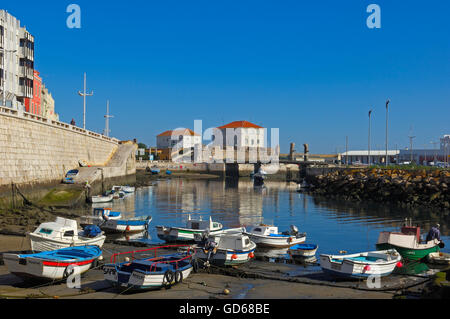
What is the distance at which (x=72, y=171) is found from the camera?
5331cm

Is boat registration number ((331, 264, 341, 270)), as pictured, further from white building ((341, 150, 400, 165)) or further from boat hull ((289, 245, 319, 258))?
white building ((341, 150, 400, 165))

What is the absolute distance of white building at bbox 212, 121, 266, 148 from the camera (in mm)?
184250

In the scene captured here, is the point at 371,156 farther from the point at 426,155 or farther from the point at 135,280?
the point at 135,280

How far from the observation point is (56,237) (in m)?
20.4

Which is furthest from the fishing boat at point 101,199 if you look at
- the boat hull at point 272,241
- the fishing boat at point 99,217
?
the boat hull at point 272,241

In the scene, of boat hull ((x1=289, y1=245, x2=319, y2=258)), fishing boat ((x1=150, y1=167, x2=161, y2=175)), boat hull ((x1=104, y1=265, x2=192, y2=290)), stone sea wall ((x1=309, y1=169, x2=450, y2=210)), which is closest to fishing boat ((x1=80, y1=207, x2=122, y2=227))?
boat hull ((x1=289, y1=245, x2=319, y2=258))

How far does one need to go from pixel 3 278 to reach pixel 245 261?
35.2 feet

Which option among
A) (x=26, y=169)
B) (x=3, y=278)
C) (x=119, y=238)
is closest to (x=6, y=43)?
(x=26, y=169)

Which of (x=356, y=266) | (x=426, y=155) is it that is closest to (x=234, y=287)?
(x=356, y=266)

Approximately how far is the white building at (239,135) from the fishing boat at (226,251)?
160868 mm

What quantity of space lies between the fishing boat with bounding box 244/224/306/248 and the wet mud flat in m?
5.55

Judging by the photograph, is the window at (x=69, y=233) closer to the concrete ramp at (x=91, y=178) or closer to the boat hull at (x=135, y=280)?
the boat hull at (x=135, y=280)

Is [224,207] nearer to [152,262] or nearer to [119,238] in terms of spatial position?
[119,238]

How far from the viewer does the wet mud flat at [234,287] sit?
Answer: 15.3 meters
